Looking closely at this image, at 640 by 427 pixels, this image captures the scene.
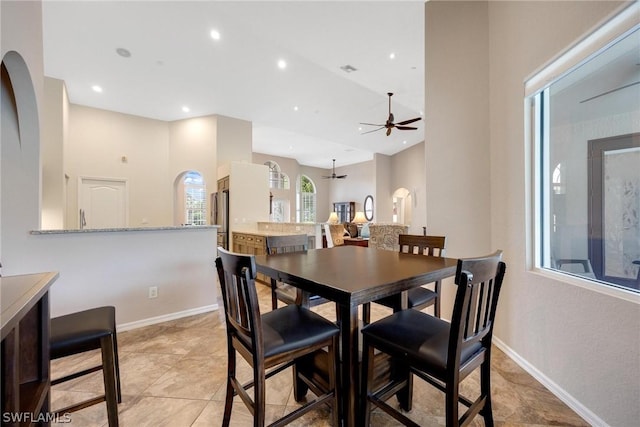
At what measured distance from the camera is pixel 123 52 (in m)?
4.13

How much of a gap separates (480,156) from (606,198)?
100cm

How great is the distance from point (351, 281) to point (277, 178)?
35.6ft

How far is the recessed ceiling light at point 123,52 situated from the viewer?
13.3 feet

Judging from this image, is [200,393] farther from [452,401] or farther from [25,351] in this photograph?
[452,401]

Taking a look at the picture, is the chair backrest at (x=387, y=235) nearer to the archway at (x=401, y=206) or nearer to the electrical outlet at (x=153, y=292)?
the electrical outlet at (x=153, y=292)

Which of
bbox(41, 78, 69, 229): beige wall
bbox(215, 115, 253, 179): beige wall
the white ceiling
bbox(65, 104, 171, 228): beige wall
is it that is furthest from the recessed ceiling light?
bbox(65, 104, 171, 228): beige wall

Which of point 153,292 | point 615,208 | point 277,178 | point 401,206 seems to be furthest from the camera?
point 277,178

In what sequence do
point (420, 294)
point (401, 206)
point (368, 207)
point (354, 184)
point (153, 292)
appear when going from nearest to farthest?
point (420, 294), point (153, 292), point (401, 206), point (368, 207), point (354, 184)

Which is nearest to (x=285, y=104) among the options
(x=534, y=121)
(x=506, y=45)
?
(x=506, y=45)

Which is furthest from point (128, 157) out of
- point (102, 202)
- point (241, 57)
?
point (241, 57)

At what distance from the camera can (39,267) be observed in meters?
2.29

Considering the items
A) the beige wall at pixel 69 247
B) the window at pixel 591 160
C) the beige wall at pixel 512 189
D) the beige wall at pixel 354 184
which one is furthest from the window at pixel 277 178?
the window at pixel 591 160

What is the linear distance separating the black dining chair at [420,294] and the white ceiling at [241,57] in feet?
8.89

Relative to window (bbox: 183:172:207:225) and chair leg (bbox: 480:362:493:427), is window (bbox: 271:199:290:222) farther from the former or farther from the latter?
chair leg (bbox: 480:362:493:427)
